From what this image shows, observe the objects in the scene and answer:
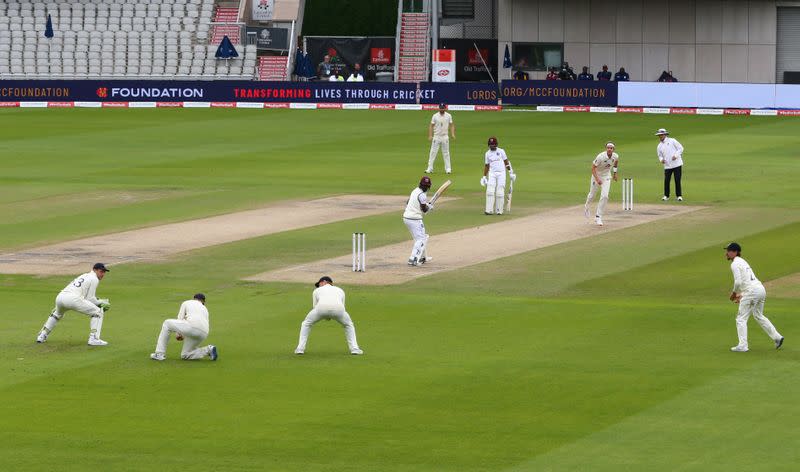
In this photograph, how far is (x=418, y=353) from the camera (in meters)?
22.6

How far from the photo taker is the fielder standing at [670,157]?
4062cm

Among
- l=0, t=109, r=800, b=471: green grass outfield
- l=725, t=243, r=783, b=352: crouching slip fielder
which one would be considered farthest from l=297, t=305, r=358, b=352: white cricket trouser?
l=725, t=243, r=783, b=352: crouching slip fielder

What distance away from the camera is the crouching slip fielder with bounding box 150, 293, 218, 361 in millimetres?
21391

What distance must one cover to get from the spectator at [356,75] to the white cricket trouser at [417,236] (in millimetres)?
47215

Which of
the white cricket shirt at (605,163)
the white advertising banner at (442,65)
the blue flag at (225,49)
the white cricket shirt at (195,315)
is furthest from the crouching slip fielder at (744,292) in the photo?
the blue flag at (225,49)

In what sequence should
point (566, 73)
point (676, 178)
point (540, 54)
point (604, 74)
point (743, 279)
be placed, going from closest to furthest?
point (743, 279), point (676, 178), point (566, 73), point (604, 74), point (540, 54)

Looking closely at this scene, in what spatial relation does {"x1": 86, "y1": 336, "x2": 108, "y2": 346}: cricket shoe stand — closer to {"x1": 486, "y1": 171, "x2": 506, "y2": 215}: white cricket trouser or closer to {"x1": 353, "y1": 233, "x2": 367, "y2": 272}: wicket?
{"x1": 353, "y1": 233, "x2": 367, "y2": 272}: wicket

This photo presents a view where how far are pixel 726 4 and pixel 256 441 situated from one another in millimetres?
68275

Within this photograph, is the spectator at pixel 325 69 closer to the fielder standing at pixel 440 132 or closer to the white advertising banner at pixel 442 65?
the white advertising banner at pixel 442 65

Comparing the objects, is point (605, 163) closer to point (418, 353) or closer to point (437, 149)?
point (437, 149)

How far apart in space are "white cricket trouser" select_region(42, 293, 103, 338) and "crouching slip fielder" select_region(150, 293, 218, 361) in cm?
124

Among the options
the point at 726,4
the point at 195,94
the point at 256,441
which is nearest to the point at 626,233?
the point at 256,441

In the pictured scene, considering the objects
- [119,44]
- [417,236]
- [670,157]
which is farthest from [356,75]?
[417,236]

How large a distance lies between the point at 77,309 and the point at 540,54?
6345 cm
